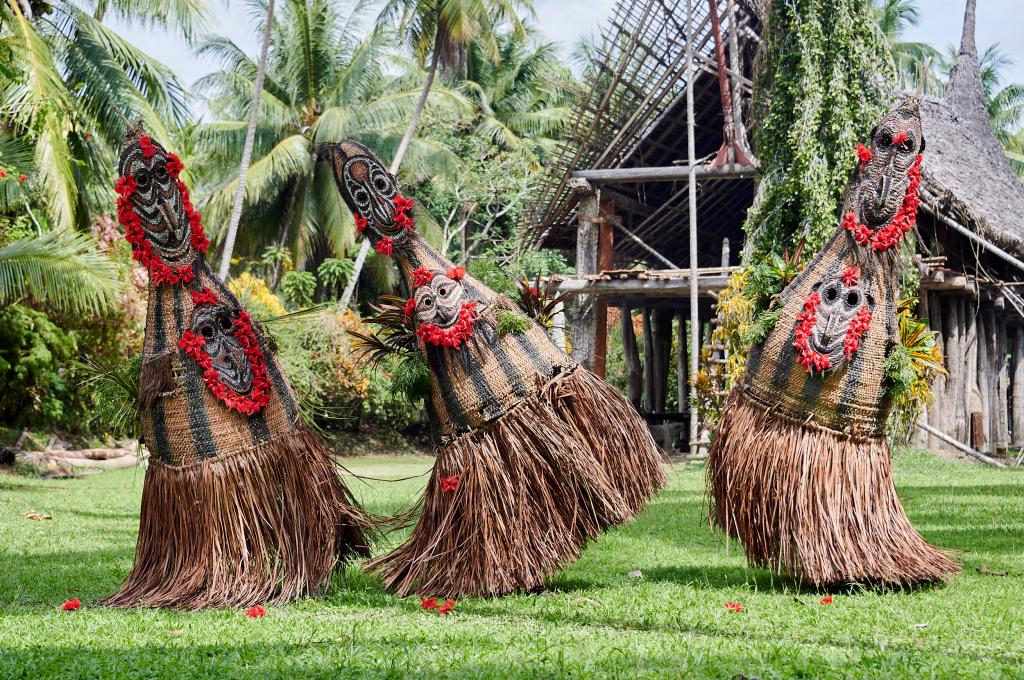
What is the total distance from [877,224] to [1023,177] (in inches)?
1094

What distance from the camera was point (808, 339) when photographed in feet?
17.0

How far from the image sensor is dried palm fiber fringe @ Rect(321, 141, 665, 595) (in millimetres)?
5137

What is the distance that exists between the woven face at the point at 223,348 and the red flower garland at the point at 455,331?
3.14 feet

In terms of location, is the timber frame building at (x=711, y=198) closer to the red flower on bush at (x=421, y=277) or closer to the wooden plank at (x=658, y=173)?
the wooden plank at (x=658, y=173)

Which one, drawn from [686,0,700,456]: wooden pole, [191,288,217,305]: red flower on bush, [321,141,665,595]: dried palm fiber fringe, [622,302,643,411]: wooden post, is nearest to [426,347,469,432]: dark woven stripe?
[321,141,665,595]: dried palm fiber fringe

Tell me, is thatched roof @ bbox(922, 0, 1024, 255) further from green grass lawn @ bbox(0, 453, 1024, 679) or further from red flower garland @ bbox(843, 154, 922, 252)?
red flower garland @ bbox(843, 154, 922, 252)

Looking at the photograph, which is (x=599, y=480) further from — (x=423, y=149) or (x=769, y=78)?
(x=423, y=149)

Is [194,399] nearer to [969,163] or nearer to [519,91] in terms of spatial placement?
[969,163]

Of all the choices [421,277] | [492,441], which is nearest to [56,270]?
[421,277]

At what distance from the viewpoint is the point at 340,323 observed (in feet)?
59.8

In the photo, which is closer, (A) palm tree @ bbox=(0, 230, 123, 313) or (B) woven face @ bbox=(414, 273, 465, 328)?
(B) woven face @ bbox=(414, 273, 465, 328)

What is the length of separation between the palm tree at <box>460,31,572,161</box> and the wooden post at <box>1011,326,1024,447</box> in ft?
42.9

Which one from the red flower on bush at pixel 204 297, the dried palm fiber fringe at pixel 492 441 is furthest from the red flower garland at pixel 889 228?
the red flower on bush at pixel 204 297

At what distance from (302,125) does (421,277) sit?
62.9ft
